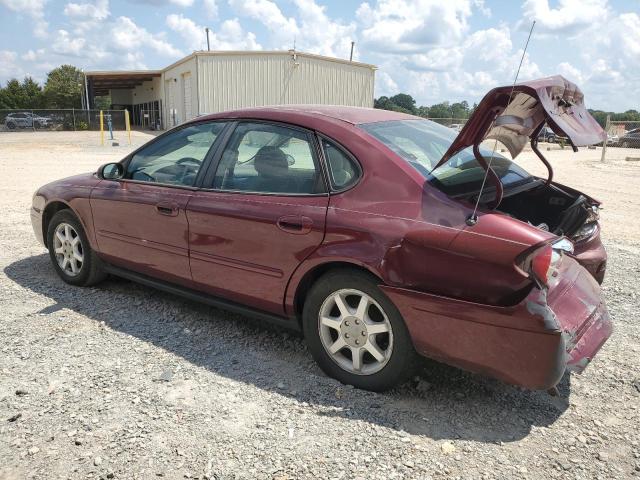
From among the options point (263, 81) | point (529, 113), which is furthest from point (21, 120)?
point (529, 113)

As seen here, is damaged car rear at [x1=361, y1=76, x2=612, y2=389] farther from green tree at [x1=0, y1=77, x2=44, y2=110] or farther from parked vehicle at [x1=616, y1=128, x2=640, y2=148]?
green tree at [x1=0, y1=77, x2=44, y2=110]

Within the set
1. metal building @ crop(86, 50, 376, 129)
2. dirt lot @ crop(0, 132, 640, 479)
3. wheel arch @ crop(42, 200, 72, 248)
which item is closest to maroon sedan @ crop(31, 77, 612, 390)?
dirt lot @ crop(0, 132, 640, 479)

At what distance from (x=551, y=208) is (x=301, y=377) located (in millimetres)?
2048

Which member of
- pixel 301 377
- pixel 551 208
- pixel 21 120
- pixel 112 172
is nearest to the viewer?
pixel 301 377

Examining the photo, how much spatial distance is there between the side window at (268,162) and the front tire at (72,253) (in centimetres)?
165

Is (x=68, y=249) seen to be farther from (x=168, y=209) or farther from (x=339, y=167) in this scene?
(x=339, y=167)

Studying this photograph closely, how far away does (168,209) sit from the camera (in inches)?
151

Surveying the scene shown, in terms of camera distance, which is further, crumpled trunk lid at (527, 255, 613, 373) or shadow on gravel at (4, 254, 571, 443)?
shadow on gravel at (4, 254, 571, 443)

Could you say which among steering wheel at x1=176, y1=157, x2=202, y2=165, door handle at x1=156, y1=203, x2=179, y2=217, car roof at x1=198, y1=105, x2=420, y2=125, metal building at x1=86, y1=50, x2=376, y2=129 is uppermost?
metal building at x1=86, y1=50, x2=376, y2=129

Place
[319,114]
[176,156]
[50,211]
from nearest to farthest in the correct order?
[319,114], [176,156], [50,211]

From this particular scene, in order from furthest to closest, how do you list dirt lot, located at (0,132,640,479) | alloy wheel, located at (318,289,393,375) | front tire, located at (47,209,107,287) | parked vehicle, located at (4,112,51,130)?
parked vehicle, located at (4,112,51,130), front tire, located at (47,209,107,287), alloy wheel, located at (318,289,393,375), dirt lot, located at (0,132,640,479)

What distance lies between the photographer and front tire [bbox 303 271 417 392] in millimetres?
2928

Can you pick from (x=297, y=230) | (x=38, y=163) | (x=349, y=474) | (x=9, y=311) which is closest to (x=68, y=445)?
(x=349, y=474)

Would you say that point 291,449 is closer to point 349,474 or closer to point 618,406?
point 349,474
